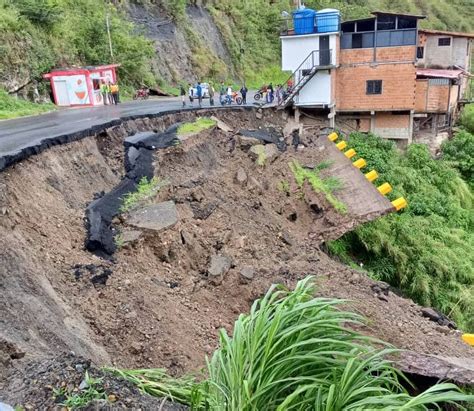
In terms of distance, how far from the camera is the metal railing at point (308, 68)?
20391 mm

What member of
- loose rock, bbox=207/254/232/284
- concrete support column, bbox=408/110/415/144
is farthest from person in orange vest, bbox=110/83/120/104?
loose rock, bbox=207/254/232/284

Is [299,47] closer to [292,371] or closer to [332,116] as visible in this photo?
[332,116]

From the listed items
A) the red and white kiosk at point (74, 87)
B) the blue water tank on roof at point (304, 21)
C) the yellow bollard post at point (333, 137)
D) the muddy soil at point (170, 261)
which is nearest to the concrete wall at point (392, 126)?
the yellow bollard post at point (333, 137)

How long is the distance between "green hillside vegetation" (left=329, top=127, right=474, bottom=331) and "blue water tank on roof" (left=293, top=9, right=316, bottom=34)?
5.03 metres

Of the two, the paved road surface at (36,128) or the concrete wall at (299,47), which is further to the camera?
the concrete wall at (299,47)

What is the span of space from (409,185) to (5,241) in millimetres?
15813

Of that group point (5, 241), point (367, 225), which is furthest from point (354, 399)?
point (367, 225)

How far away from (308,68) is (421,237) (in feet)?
31.9

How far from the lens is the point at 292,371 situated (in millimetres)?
3824

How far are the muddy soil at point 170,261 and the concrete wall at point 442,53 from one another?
1662cm

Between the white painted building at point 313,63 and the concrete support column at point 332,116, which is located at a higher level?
the white painted building at point 313,63

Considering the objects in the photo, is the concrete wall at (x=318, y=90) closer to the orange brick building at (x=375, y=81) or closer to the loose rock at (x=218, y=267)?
the orange brick building at (x=375, y=81)

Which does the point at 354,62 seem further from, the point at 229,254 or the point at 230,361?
the point at 230,361

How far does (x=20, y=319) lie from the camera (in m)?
5.12
